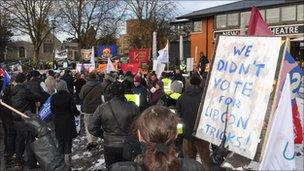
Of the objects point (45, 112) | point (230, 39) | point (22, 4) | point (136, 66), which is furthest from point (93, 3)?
point (230, 39)

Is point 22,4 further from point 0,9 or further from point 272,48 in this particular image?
point 272,48

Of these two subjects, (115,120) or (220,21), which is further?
(220,21)

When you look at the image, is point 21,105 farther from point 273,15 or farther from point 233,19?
point 233,19

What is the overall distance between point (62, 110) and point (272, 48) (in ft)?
16.1

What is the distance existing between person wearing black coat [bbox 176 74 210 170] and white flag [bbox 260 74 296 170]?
3.65 meters

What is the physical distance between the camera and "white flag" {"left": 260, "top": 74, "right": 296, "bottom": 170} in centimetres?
396

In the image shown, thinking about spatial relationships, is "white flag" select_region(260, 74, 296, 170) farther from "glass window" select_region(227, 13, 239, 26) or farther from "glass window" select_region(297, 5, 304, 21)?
"glass window" select_region(227, 13, 239, 26)

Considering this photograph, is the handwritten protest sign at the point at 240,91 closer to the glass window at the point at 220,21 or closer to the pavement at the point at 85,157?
the pavement at the point at 85,157

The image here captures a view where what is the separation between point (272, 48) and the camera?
215 inches

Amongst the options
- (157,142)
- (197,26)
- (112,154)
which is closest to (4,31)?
(197,26)

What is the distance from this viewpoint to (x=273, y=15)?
138 feet

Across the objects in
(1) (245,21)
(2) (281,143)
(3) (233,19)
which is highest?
(3) (233,19)

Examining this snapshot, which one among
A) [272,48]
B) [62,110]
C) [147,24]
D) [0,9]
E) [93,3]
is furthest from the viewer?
[147,24]

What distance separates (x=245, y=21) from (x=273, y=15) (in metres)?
3.07
